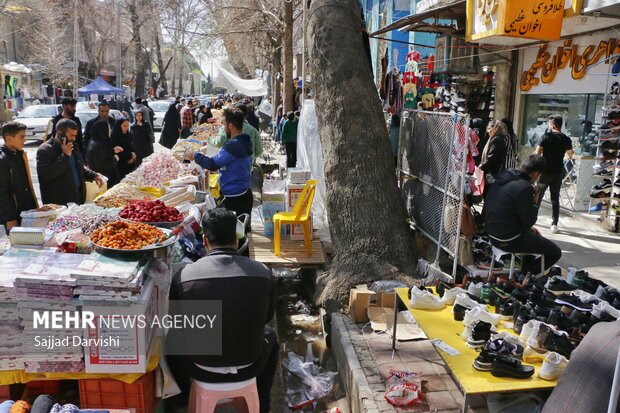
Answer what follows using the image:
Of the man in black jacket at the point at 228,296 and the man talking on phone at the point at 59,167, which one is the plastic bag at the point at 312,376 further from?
the man talking on phone at the point at 59,167

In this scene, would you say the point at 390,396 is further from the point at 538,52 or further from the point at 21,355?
the point at 538,52

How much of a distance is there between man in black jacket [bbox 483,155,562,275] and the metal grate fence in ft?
1.29

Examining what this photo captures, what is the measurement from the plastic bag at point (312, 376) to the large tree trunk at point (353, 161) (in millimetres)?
1110

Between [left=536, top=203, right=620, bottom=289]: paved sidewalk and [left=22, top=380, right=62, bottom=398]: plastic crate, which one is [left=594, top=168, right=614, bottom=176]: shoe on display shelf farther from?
[left=22, top=380, right=62, bottom=398]: plastic crate

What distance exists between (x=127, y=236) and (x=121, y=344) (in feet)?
2.55

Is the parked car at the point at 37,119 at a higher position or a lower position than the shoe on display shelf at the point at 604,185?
higher

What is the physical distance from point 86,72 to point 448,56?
133ft

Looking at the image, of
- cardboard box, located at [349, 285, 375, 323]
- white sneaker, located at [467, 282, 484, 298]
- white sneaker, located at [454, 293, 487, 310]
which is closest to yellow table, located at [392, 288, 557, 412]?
white sneaker, located at [454, 293, 487, 310]

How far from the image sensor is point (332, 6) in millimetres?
7031

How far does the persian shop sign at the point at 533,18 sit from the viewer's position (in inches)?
309

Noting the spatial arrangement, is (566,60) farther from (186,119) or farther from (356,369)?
(186,119)

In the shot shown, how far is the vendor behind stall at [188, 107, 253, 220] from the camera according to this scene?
21.0 ft

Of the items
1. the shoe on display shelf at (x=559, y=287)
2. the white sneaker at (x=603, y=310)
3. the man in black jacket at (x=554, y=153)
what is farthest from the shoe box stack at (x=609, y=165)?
the white sneaker at (x=603, y=310)

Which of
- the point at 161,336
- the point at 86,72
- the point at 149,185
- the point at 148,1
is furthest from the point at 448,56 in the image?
the point at 86,72
